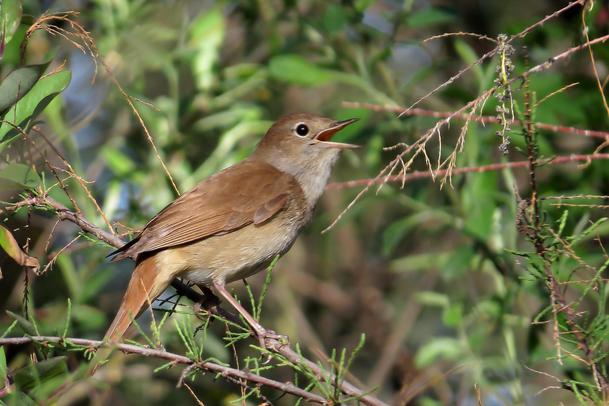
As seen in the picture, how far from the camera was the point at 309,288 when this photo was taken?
22.4 feet

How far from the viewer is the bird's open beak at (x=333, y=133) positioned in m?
4.48

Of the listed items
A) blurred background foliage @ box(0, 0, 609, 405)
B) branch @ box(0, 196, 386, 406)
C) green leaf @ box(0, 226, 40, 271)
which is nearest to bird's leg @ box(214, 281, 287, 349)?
Answer: branch @ box(0, 196, 386, 406)

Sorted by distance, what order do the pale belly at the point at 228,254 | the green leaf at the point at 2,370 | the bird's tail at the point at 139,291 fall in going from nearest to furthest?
the green leaf at the point at 2,370 < the bird's tail at the point at 139,291 < the pale belly at the point at 228,254

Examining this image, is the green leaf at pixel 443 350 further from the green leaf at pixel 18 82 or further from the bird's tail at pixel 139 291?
the green leaf at pixel 18 82

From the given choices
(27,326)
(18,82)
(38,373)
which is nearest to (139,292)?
(18,82)

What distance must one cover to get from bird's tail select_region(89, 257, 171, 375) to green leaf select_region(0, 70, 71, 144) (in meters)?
0.84

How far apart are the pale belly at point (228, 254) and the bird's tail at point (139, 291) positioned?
56 mm

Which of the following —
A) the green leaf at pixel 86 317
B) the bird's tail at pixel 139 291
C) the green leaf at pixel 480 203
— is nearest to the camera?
the bird's tail at pixel 139 291

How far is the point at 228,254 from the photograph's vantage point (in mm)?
4070

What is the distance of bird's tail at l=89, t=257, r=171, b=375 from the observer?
3.41 m

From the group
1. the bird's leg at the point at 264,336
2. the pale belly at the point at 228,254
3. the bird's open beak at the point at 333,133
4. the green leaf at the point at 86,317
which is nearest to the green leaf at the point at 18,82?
the bird's leg at the point at 264,336

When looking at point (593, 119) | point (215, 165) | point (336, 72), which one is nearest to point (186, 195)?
point (215, 165)

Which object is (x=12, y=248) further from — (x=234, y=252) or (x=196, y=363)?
(x=234, y=252)

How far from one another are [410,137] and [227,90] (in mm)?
1160
